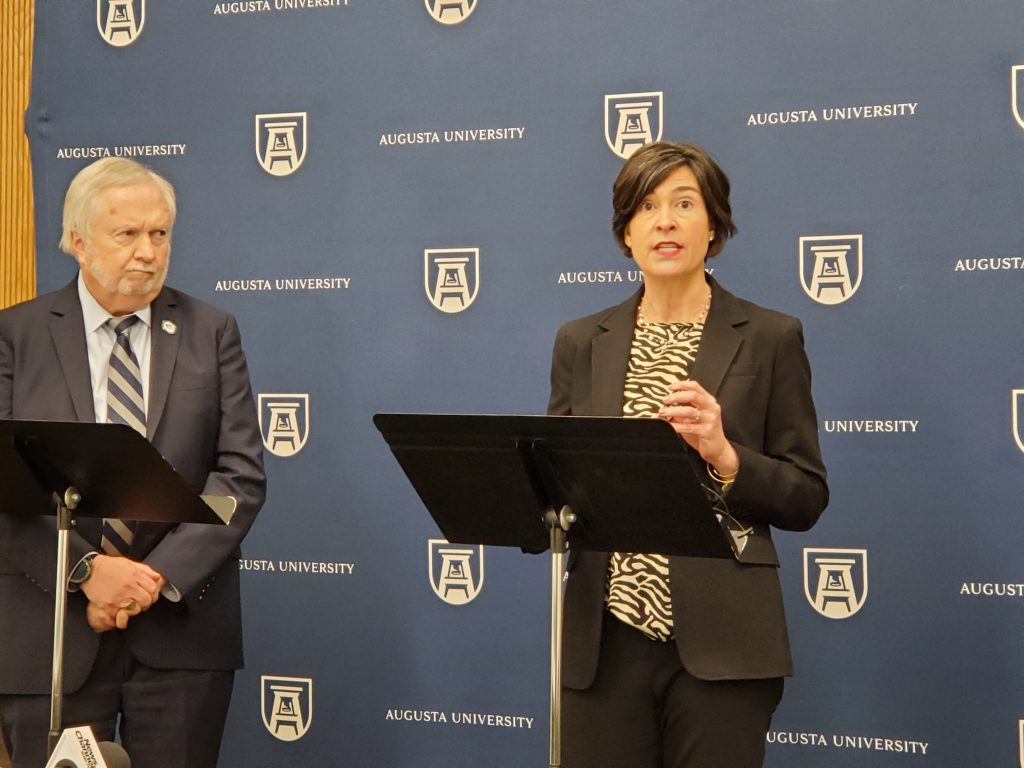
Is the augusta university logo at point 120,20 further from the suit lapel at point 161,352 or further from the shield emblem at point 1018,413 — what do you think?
the shield emblem at point 1018,413

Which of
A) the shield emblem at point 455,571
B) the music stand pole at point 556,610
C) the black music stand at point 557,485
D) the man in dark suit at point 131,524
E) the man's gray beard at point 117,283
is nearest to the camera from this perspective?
the black music stand at point 557,485

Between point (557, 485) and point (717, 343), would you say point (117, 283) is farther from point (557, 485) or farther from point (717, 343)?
point (717, 343)

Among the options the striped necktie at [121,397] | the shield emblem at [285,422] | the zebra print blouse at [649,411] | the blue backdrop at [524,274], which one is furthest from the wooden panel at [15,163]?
the zebra print blouse at [649,411]

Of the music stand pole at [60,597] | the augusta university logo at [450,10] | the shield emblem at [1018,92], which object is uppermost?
the augusta university logo at [450,10]

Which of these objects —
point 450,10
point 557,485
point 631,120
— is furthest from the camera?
point 450,10

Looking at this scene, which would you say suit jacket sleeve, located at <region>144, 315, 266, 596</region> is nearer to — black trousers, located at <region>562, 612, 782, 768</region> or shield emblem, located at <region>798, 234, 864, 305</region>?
black trousers, located at <region>562, 612, 782, 768</region>

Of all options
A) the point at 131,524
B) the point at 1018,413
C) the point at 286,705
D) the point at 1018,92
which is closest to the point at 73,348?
the point at 131,524

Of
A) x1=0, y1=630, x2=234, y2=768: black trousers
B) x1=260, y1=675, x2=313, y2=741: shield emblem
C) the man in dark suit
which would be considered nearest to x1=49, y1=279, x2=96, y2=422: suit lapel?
the man in dark suit

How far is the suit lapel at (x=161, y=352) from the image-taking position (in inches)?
117

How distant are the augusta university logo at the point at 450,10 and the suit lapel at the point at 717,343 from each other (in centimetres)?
201

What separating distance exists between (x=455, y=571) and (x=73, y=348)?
1616 millimetres

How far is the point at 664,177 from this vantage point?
258 centimetres

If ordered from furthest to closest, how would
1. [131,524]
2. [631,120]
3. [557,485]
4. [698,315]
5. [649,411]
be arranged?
[631,120], [131,524], [698,315], [649,411], [557,485]

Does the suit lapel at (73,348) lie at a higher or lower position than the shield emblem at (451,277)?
lower
